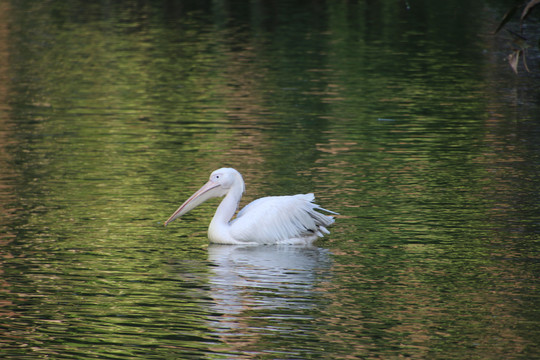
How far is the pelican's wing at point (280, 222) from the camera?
10219 mm

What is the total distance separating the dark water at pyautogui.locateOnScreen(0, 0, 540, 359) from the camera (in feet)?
25.0

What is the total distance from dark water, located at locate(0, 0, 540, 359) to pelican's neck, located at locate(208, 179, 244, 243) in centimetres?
12

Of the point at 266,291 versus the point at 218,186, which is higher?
the point at 218,186

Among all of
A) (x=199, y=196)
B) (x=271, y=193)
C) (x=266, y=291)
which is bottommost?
(x=271, y=193)

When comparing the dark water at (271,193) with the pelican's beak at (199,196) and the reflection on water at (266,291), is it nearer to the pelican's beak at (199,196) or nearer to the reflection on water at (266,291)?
the reflection on water at (266,291)

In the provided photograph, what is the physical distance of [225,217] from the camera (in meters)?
10.5

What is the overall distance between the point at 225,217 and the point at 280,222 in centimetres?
58

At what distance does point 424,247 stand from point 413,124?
7.08 metres

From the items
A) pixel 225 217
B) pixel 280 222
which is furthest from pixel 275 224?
pixel 225 217

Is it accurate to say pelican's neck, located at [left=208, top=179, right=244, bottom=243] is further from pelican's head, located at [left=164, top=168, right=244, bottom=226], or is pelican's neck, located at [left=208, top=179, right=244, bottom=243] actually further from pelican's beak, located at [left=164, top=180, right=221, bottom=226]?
pelican's beak, located at [left=164, top=180, right=221, bottom=226]

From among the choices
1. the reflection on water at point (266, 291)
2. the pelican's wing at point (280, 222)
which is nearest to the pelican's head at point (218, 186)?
the pelican's wing at point (280, 222)

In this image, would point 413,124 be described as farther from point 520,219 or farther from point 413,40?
point 413,40

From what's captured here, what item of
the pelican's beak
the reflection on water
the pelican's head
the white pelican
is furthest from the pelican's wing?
the pelican's beak

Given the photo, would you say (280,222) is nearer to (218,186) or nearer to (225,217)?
(225,217)
